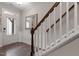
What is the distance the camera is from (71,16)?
104 inches

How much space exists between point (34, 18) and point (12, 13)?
1.53m

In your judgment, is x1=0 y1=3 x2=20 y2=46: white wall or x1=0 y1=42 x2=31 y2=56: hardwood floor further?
x1=0 y1=3 x2=20 y2=46: white wall

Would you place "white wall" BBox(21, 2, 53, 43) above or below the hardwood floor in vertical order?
above

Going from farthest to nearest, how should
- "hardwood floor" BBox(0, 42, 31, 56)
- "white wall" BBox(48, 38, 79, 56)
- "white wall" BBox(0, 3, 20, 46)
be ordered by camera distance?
"white wall" BBox(0, 3, 20, 46) < "hardwood floor" BBox(0, 42, 31, 56) < "white wall" BBox(48, 38, 79, 56)

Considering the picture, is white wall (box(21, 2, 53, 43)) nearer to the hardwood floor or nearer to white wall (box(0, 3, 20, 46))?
white wall (box(0, 3, 20, 46))

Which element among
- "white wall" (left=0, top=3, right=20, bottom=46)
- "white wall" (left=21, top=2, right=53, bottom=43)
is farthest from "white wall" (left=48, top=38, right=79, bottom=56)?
"white wall" (left=0, top=3, right=20, bottom=46)

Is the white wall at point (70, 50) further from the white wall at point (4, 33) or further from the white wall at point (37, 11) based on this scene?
the white wall at point (4, 33)

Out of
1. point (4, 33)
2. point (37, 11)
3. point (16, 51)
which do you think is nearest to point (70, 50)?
point (16, 51)

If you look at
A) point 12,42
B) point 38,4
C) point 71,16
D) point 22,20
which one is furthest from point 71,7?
point 12,42

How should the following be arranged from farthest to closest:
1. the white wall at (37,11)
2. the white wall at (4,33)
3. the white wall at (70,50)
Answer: the white wall at (4,33), the white wall at (37,11), the white wall at (70,50)

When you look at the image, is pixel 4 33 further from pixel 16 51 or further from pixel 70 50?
pixel 70 50

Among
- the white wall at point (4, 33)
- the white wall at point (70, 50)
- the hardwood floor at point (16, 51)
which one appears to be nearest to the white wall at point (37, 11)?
the white wall at point (4, 33)

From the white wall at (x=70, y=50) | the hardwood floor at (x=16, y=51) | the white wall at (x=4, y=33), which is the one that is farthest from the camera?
the white wall at (x=4, y=33)

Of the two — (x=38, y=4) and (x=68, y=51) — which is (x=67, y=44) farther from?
(x=38, y=4)
